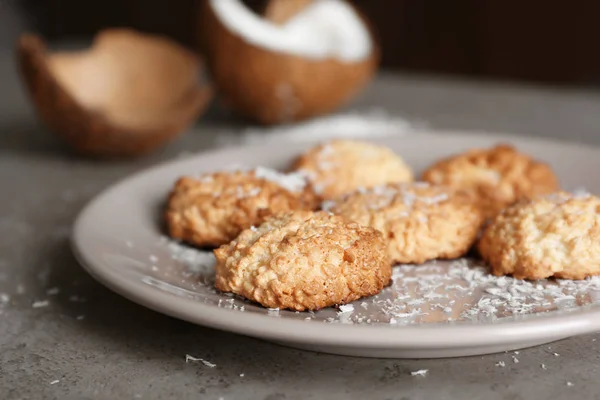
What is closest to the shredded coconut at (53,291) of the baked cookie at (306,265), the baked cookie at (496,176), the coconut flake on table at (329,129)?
the baked cookie at (306,265)

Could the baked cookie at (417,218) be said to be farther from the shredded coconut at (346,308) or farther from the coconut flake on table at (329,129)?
the coconut flake on table at (329,129)

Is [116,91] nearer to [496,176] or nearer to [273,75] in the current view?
[273,75]

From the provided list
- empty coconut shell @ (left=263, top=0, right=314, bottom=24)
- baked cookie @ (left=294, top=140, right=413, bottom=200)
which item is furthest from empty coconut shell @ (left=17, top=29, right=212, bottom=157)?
baked cookie @ (left=294, top=140, right=413, bottom=200)

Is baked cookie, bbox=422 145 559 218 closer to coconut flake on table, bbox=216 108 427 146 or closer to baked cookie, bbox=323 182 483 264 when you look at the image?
baked cookie, bbox=323 182 483 264

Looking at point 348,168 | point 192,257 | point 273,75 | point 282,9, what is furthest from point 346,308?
point 282,9

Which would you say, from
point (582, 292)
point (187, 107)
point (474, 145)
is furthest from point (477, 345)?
point (187, 107)
